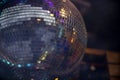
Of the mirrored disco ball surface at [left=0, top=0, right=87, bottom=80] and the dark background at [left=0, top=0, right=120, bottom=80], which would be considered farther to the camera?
the dark background at [left=0, top=0, right=120, bottom=80]

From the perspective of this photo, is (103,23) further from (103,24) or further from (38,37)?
(38,37)

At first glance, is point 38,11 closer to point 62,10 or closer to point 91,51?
point 62,10

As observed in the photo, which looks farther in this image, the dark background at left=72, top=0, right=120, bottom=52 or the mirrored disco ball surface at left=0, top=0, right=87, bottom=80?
the dark background at left=72, top=0, right=120, bottom=52

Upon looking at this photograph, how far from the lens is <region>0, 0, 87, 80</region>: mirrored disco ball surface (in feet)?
1.72

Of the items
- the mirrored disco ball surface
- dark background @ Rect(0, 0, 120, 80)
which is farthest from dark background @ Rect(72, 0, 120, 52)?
the mirrored disco ball surface

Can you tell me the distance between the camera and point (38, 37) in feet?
1.71

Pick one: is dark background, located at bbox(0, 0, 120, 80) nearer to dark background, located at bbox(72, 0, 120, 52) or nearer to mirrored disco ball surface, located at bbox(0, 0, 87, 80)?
dark background, located at bbox(72, 0, 120, 52)

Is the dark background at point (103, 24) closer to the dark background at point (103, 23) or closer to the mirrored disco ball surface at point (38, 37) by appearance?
the dark background at point (103, 23)

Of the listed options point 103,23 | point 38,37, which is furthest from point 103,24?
point 38,37

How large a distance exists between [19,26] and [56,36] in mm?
80

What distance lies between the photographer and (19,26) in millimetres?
523

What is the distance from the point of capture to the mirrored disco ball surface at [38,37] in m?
0.52

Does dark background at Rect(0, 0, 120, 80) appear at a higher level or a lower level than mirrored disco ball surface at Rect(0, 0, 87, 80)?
lower

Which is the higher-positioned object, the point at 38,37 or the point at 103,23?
the point at 38,37
